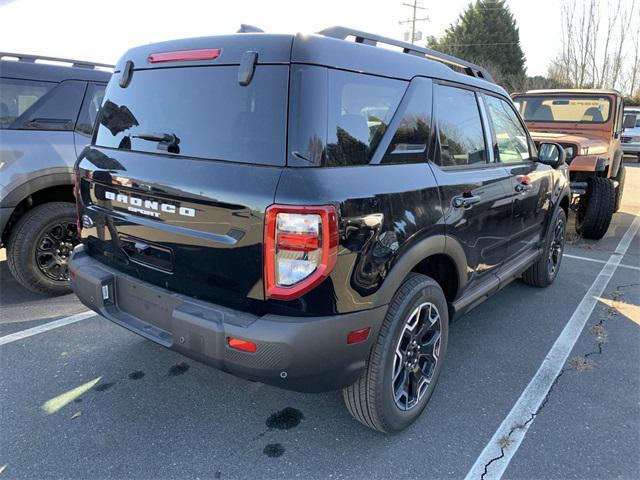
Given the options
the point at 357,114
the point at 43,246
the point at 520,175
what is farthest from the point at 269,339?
the point at 43,246

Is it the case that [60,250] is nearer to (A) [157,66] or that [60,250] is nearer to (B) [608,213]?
(A) [157,66]

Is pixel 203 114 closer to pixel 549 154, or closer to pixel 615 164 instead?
pixel 549 154

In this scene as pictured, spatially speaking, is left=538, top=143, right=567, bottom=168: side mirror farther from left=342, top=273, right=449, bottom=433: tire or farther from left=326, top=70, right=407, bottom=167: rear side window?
left=326, top=70, right=407, bottom=167: rear side window

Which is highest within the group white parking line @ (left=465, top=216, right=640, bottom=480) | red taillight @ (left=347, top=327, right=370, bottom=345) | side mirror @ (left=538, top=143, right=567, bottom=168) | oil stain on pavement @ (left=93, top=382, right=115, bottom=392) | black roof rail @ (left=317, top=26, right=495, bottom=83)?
black roof rail @ (left=317, top=26, right=495, bottom=83)

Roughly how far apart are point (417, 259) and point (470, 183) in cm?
76

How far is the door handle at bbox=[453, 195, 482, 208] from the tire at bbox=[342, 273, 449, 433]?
48 cm

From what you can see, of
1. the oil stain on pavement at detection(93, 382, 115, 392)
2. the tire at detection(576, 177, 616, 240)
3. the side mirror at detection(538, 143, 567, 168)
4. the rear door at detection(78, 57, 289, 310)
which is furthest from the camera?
the tire at detection(576, 177, 616, 240)

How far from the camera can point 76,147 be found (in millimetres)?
4180

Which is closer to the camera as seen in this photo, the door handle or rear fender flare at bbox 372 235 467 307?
rear fender flare at bbox 372 235 467 307

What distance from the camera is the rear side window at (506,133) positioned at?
133 inches

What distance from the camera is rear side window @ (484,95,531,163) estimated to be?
11.1 ft

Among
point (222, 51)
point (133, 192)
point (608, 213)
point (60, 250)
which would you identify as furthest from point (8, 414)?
point (608, 213)

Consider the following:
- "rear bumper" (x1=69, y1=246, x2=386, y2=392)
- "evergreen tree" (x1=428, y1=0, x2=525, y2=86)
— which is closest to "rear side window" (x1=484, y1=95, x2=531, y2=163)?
"rear bumper" (x1=69, y1=246, x2=386, y2=392)

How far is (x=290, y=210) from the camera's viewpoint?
1888 millimetres
